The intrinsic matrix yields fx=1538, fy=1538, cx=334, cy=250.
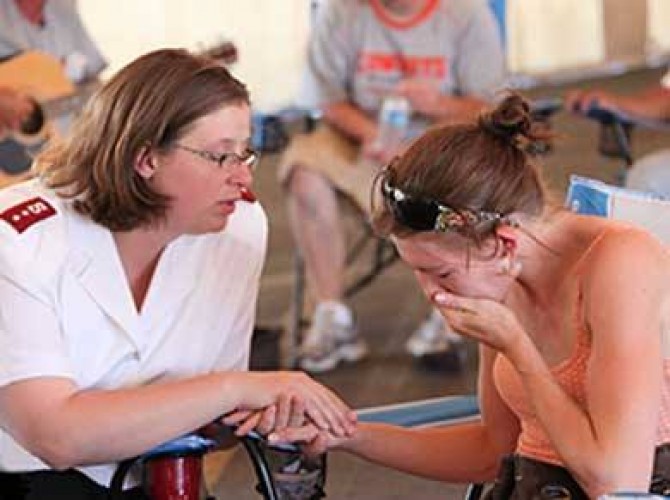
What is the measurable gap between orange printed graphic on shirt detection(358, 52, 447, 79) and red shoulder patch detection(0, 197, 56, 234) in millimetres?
2319

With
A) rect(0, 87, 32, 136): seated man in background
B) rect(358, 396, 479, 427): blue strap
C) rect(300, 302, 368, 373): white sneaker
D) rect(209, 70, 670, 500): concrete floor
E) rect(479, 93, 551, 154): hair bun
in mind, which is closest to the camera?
rect(479, 93, 551, 154): hair bun

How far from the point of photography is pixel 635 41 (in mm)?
9031

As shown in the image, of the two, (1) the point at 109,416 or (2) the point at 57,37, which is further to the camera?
(2) the point at 57,37

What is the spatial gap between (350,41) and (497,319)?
2613 mm

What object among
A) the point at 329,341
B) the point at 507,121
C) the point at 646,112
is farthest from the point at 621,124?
the point at 507,121

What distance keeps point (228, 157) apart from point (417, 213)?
0.36 metres

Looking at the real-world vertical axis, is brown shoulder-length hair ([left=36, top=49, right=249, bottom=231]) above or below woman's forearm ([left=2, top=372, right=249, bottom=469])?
above

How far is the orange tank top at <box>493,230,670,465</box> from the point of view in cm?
189

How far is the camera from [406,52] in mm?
4344

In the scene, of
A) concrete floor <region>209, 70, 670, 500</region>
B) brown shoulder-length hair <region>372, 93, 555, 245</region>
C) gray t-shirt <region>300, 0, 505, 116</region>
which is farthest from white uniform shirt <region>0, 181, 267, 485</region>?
gray t-shirt <region>300, 0, 505, 116</region>

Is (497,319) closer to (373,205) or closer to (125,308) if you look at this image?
(373,205)

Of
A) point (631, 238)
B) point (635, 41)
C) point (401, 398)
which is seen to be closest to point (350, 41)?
point (401, 398)

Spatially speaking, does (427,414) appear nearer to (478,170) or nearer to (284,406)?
(284,406)

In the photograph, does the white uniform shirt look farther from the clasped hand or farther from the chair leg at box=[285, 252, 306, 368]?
the chair leg at box=[285, 252, 306, 368]
